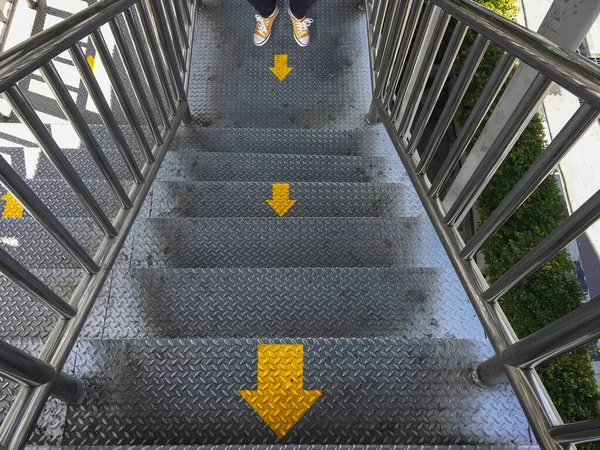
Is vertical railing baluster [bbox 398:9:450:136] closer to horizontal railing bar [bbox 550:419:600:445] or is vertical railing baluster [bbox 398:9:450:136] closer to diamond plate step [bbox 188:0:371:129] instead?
diamond plate step [bbox 188:0:371:129]

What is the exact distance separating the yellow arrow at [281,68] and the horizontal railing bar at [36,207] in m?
2.70

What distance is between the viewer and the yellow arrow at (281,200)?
8.80ft

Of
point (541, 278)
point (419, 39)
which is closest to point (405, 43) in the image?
point (419, 39)

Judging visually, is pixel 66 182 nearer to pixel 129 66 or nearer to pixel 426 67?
pixel 129 66

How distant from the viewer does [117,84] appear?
5.74 feet

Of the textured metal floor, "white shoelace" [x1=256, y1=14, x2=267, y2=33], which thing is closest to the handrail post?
the textured metal floor

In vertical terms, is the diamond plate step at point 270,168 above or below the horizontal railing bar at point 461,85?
below

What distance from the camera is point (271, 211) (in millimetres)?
2684

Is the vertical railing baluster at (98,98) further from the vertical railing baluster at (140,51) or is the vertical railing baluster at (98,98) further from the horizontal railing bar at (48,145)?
the vertical railing baluster at (140,51)

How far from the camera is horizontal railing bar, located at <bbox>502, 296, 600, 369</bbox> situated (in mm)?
1002

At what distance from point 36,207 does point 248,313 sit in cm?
101

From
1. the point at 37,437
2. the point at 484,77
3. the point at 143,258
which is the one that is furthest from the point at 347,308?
the point at 484,77

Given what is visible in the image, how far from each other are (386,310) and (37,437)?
4.75 ft

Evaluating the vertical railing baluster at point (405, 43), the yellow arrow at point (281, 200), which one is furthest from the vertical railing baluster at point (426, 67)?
the yellow arrow at point (281, 200)
